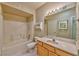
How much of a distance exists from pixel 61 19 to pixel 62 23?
0.06 meters

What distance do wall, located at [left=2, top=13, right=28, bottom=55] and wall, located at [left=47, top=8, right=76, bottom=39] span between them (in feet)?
1.30

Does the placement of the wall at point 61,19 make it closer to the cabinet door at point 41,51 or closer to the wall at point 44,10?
the wall at point 44,10

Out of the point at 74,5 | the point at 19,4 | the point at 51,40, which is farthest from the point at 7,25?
the point at 74,5

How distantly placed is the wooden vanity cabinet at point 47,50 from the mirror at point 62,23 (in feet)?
0.65

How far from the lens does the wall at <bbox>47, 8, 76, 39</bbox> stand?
123 cm

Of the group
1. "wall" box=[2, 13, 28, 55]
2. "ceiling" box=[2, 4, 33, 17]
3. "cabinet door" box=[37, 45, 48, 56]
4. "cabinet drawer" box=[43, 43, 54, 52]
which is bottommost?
"cabinet door" box=[37, 45, 48, 56]

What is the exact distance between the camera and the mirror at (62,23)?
122 cm

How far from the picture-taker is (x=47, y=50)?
1357 mm

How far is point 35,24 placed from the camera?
1.40 metres

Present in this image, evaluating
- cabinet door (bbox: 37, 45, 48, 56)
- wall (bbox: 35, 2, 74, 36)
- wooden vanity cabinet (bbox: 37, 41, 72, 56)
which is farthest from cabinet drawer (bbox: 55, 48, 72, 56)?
wall (bbox: 35, 2, 74, 36)

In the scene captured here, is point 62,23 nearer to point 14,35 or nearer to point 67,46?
point 67,46

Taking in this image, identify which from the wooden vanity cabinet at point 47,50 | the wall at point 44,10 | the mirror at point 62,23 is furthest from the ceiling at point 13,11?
the wooden vanity cabinet at point 47,50

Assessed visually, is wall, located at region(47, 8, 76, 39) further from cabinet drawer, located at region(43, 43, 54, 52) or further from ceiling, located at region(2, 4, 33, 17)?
ceiling, located at region(2, 4, 33, 17)

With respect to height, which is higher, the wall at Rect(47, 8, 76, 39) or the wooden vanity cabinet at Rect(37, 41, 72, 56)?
the wall at Rect(47, 8, 76, 39)
